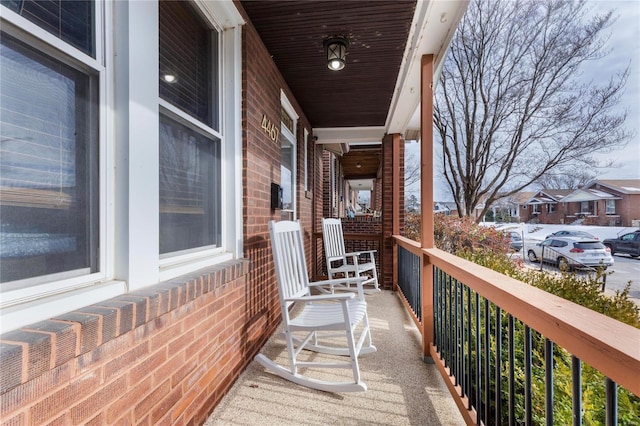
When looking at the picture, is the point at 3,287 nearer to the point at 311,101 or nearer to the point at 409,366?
the point at 409,366

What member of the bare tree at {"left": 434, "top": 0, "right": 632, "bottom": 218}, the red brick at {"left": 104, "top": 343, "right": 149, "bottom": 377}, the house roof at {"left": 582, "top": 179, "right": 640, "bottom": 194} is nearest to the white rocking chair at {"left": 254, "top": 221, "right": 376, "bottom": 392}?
the red brick at {"left": 104, "top": 343, "right": 149, "bottom": 377}

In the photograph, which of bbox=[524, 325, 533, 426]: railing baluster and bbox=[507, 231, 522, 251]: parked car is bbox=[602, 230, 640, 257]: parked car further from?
bbox=[524, 325, 533, 426]: railing baluster

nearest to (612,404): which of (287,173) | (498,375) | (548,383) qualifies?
(548,383)

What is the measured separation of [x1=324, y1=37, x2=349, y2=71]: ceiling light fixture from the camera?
2.45 m

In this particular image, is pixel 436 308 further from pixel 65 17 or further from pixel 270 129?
pixel 65 17

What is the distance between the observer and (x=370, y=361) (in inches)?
91.0

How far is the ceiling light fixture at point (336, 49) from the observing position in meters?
2.45

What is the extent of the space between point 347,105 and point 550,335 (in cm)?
358

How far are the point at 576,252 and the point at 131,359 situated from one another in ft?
13.5

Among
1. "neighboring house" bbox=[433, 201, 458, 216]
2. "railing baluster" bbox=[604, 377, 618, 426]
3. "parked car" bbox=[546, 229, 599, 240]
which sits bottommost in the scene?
"railing baluster" bbox=[604, 377, 618, 426]

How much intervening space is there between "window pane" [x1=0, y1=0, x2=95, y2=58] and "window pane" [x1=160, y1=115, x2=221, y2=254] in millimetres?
427

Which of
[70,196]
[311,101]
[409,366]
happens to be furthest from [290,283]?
[311,101]

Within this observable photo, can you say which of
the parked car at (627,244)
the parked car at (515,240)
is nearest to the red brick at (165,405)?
the parked car at (627,244)

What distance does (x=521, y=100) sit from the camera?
284 inches
